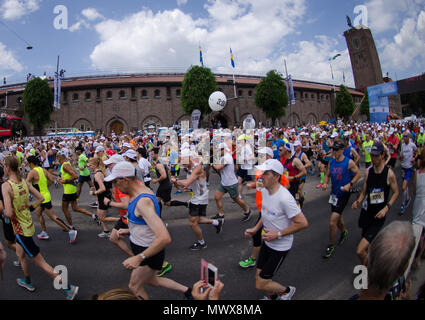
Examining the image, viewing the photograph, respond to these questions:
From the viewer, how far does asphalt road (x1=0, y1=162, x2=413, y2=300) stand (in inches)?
154

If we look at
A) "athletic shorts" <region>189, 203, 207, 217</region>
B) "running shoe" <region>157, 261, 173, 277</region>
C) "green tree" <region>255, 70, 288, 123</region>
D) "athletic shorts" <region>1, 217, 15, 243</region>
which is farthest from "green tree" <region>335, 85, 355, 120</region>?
"athletic shorts" <region>1, 217, 15, 243</region>

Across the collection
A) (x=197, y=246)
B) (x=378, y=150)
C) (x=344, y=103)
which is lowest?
(x=197, y=246)

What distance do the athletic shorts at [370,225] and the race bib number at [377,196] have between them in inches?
8.5

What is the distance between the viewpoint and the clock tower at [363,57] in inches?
3194

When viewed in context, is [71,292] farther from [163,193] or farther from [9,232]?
[163,193]

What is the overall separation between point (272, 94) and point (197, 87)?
13136 mm

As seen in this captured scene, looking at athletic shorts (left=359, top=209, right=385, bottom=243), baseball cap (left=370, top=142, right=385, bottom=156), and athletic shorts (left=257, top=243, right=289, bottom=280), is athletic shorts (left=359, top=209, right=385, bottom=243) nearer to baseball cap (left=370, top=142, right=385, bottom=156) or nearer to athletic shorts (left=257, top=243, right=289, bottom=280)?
baseball cap (left=370, top=142, right=385, bottom=156)

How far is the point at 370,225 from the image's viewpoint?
4.05m

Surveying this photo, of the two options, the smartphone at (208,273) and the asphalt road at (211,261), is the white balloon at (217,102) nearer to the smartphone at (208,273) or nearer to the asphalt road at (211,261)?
the asphalt road at (211,261)

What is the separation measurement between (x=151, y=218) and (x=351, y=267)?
12.1ft

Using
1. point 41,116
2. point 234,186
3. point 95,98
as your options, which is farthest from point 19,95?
point 234,186

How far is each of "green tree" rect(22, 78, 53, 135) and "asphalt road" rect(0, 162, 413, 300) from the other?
41.7 m

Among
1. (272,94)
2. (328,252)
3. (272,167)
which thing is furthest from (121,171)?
(272,94)
